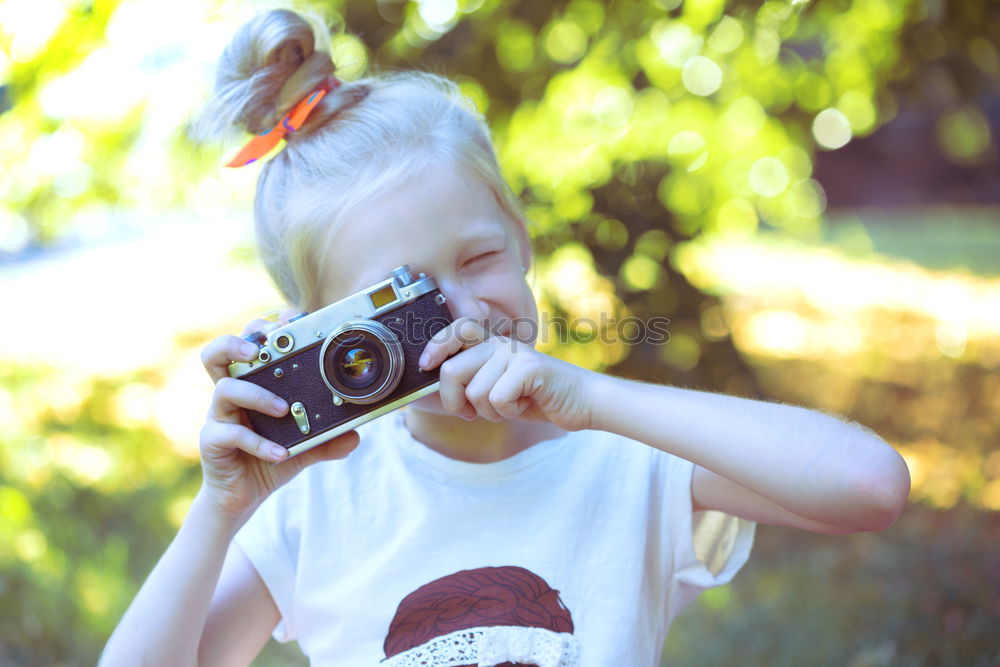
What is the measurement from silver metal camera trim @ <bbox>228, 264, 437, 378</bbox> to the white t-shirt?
1.17ft

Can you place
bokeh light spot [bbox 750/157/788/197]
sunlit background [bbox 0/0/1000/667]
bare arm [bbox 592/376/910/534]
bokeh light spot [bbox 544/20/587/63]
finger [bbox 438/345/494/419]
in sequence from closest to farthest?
bare arm [bbox 592/376/910/534] → finger [bbox 438/345/494/419] → sunlit background [bbox 0/0/1000/667] → bokeh light spot [bbox 544/20/587/63] → bokeh light spot [bbox 750/157/788/197]

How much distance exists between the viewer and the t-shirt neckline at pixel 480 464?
5.62ft

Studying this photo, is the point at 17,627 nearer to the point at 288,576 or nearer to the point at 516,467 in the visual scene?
the point at 288,576

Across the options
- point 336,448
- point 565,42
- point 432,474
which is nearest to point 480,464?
point 432,474

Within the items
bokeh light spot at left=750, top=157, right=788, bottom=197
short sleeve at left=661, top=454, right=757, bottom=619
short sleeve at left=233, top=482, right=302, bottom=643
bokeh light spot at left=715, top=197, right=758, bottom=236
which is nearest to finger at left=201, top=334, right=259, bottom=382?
short sleeve at left=233, top=482, right=302, bottom=643

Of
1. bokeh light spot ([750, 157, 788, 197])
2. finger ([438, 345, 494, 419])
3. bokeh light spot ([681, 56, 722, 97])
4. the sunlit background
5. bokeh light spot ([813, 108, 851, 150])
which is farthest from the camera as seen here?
bokeh light spot ([750, 157, 788, 197])

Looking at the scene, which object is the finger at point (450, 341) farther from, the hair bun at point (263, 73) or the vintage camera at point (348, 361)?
the hair bun at point (263, 73)

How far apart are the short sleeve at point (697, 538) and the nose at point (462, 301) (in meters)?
0.51

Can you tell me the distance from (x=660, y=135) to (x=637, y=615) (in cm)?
297

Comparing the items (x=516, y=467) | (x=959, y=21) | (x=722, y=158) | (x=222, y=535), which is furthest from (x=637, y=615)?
(x=722, y=158)

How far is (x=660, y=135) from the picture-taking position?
162 inches

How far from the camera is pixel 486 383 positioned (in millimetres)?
1425

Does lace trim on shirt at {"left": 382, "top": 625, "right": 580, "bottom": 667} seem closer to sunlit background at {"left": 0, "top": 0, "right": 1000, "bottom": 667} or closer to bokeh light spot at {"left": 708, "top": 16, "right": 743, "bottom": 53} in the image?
sunlit background at {"left": 0, "top": 0, "right": 1000, "bottom": 667}

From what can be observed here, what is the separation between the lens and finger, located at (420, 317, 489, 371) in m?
1.46
